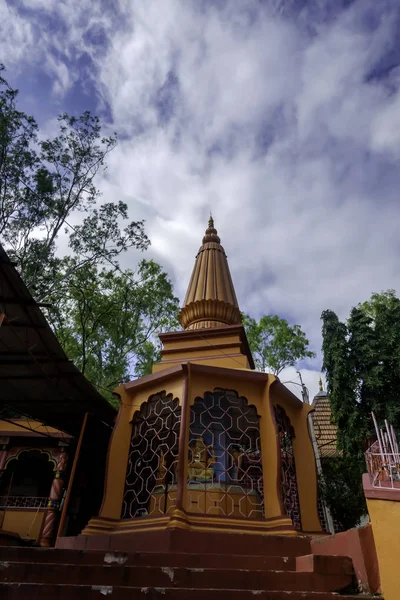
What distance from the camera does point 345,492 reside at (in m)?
11.3

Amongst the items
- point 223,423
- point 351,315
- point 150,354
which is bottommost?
point 223,423

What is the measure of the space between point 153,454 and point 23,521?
5447 millimetres

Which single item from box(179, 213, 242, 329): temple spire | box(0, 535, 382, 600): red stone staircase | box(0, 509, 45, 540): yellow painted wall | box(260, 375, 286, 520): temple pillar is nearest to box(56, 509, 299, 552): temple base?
box(260, 375, 286, 520): temple pillar

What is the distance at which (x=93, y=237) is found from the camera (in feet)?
53.5

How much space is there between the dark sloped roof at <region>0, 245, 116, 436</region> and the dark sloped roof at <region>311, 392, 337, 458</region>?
27.7 feet

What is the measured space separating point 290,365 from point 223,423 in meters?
12.4

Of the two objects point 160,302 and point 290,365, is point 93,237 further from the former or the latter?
point 290,365

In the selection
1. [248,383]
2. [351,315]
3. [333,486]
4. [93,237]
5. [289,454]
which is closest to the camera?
[248,383]

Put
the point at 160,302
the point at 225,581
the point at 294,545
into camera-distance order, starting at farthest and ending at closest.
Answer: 1. the point at 160,302
2. the point at 294,545
3. the point at 225,581

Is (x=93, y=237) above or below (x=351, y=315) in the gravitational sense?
above

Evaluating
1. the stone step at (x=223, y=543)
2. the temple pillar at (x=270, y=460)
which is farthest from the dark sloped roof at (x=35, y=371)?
the temple pillar at (x=270, y=460)

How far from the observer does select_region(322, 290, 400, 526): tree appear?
11.5 meters

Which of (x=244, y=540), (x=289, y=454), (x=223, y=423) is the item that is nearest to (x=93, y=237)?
(x=223, y=423)

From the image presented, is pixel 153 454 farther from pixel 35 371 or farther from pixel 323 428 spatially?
pixel 323 428
